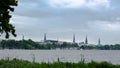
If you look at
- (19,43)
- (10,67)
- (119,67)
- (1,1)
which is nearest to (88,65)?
(119,67)

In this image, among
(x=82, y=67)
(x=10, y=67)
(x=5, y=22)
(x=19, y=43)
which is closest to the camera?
(x=10, y=67)

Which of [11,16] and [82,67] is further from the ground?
[11,16]

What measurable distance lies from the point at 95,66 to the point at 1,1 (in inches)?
313

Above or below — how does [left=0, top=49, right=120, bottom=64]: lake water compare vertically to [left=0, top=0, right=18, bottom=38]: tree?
below

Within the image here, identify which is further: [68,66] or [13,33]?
[13,33]

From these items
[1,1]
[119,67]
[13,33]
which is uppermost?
[1,1]

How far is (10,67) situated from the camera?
24750mm

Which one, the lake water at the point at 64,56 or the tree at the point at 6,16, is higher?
the tree at the point at 6,16

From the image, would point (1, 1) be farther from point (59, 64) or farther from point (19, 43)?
point (19, 43)

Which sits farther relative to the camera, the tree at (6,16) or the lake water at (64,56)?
the lake water at (64,56)

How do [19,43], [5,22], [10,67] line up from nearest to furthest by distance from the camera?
[10,67] < [5,22] < [19,43]

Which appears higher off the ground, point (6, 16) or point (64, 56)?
point (6, 16)

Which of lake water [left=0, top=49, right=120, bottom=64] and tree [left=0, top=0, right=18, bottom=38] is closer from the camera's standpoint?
tree [left=0, top=0, right=18, bottom=38]

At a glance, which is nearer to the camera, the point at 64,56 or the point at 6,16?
the point at 6,16
